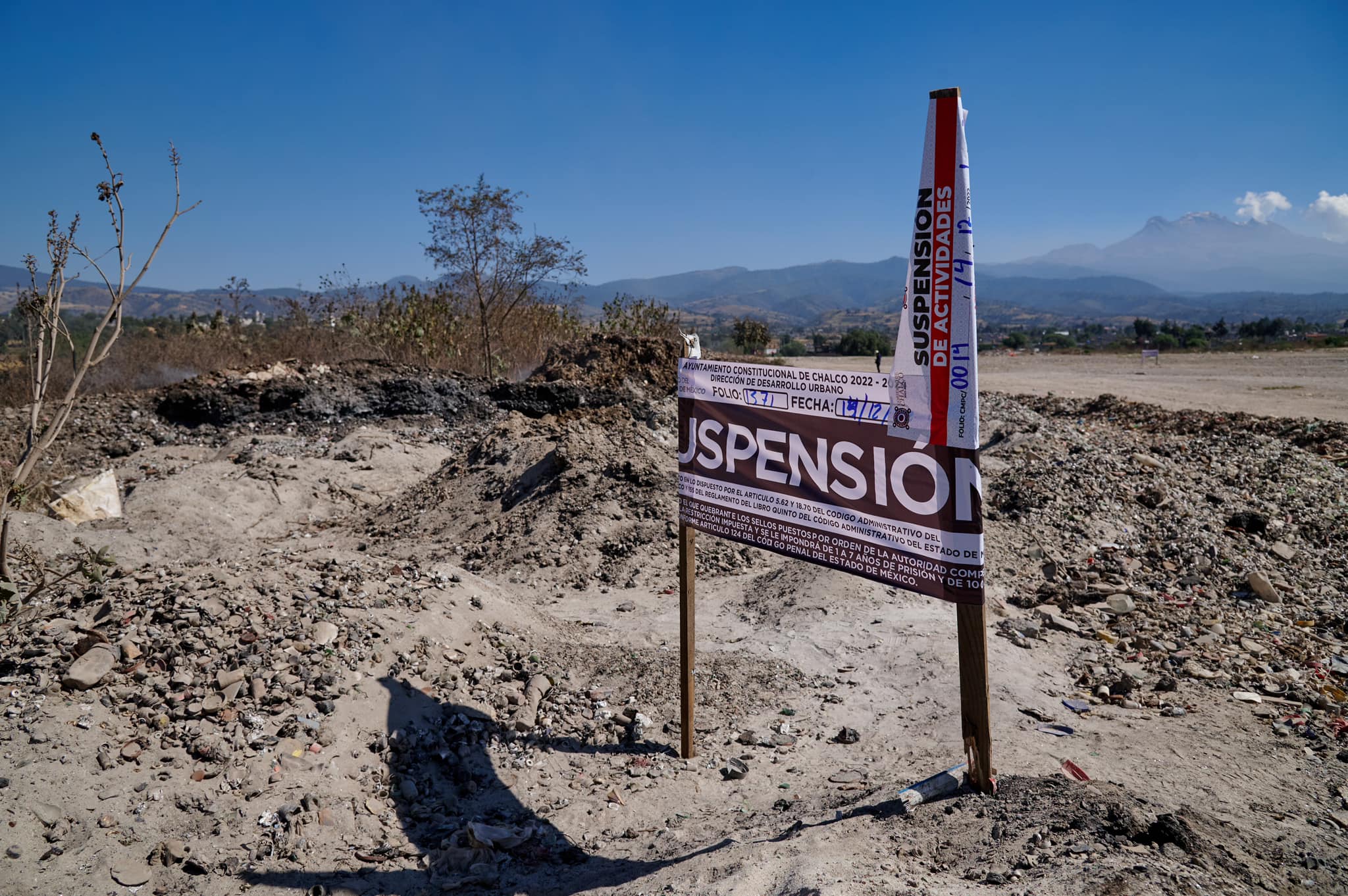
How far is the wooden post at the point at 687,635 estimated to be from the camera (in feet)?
13.1

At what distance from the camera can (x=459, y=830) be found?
3545mm

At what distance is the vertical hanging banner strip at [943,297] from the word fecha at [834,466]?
0.12 meters

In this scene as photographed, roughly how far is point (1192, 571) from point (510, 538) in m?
6.12

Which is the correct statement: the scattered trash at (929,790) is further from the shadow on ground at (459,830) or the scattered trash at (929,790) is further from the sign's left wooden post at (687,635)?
the sign's left wooden post at (687,635)

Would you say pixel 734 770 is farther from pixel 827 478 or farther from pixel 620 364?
pixel 620 364

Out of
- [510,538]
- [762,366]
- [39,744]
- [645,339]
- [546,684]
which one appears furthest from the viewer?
[645,339]

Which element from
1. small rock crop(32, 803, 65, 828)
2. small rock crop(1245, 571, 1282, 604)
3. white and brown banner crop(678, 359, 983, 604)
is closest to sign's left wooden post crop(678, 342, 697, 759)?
white and brown banner crop(678, 359, 983, 604)

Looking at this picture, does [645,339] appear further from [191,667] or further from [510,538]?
[191,667]

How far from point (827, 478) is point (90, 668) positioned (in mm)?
3664

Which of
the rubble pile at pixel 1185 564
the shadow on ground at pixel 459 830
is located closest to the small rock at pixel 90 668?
the shadow on ground at pixel 459 830

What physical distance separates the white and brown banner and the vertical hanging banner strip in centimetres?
12

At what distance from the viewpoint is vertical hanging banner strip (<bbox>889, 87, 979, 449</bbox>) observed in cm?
285

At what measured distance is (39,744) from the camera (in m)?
3.44

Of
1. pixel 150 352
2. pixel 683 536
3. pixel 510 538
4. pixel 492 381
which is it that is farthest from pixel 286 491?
pixel 150 352
